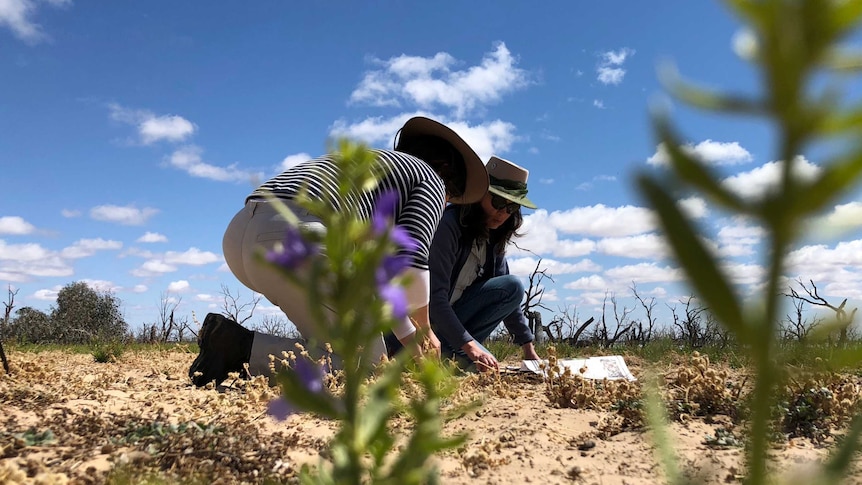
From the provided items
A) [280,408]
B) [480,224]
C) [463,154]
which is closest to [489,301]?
[480,224]

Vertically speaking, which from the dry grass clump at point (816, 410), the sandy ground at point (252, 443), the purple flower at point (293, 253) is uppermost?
the purple flower at point (293, 253)

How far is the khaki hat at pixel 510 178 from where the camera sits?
194 inches

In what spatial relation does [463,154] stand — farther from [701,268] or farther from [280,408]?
[701,268]

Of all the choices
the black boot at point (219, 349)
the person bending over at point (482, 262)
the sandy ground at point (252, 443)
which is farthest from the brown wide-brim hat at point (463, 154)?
the sandy ground at point (252, 443)

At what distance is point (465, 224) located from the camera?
195 inches

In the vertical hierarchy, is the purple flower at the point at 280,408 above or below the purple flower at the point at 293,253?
below

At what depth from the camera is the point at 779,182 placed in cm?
41

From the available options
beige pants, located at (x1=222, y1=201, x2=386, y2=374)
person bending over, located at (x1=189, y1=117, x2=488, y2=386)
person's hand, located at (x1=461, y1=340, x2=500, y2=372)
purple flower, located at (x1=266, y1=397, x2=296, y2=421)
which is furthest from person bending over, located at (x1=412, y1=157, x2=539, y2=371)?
purple flower, located at (x1=266, y1=397, x2=296, y2=421)

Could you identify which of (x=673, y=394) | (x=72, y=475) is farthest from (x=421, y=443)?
(x=673, y=394)

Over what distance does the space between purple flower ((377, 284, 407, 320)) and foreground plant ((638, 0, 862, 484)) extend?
0.97ft

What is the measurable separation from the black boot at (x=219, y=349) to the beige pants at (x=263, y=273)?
→ 9cm

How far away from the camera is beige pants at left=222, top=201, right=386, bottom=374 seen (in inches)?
124

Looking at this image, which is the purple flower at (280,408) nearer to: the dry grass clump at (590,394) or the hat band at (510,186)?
the dry grass clump at (590,394)

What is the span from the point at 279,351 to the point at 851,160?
11.0 ft
